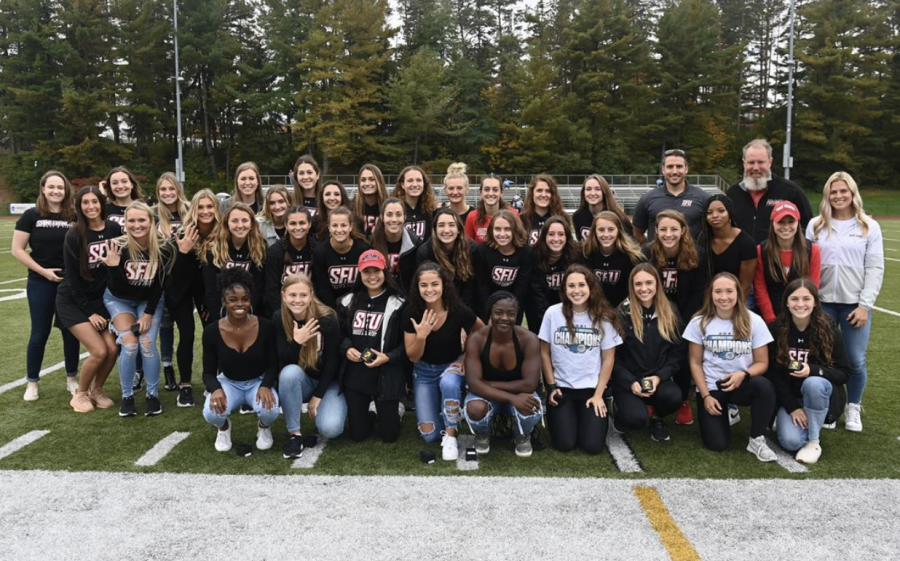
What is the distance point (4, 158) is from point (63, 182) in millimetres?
46537

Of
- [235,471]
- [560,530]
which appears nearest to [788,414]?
[560,530]

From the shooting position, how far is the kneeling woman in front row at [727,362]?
408 centimetres

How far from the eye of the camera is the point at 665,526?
3.06m

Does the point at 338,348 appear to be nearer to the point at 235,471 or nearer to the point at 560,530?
the point at 235,471

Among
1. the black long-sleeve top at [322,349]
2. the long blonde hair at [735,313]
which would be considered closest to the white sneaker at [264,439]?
the black long-sleeve top at [322,349]

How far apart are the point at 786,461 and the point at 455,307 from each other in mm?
2323

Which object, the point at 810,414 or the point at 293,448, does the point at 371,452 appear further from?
the point at 810,414

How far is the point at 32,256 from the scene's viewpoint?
17.3 ft

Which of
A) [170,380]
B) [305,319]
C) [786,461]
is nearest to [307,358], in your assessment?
[305,319]

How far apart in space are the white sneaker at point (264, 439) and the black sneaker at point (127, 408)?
4.24 feet

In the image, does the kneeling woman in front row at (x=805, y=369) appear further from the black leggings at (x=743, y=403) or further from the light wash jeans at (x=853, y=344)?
the light wash jeans at (x=853, y=344)

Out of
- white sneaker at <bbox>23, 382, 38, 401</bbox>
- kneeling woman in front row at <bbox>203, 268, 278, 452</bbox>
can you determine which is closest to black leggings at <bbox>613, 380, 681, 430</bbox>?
kneeling woman in front row at <bbox>203, 268, 278, 452</bbox>

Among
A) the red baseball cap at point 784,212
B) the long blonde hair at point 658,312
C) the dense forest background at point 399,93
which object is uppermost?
the dense forest background at point 399,93

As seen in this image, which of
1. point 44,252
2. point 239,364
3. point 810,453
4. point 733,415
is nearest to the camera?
point 810,453
